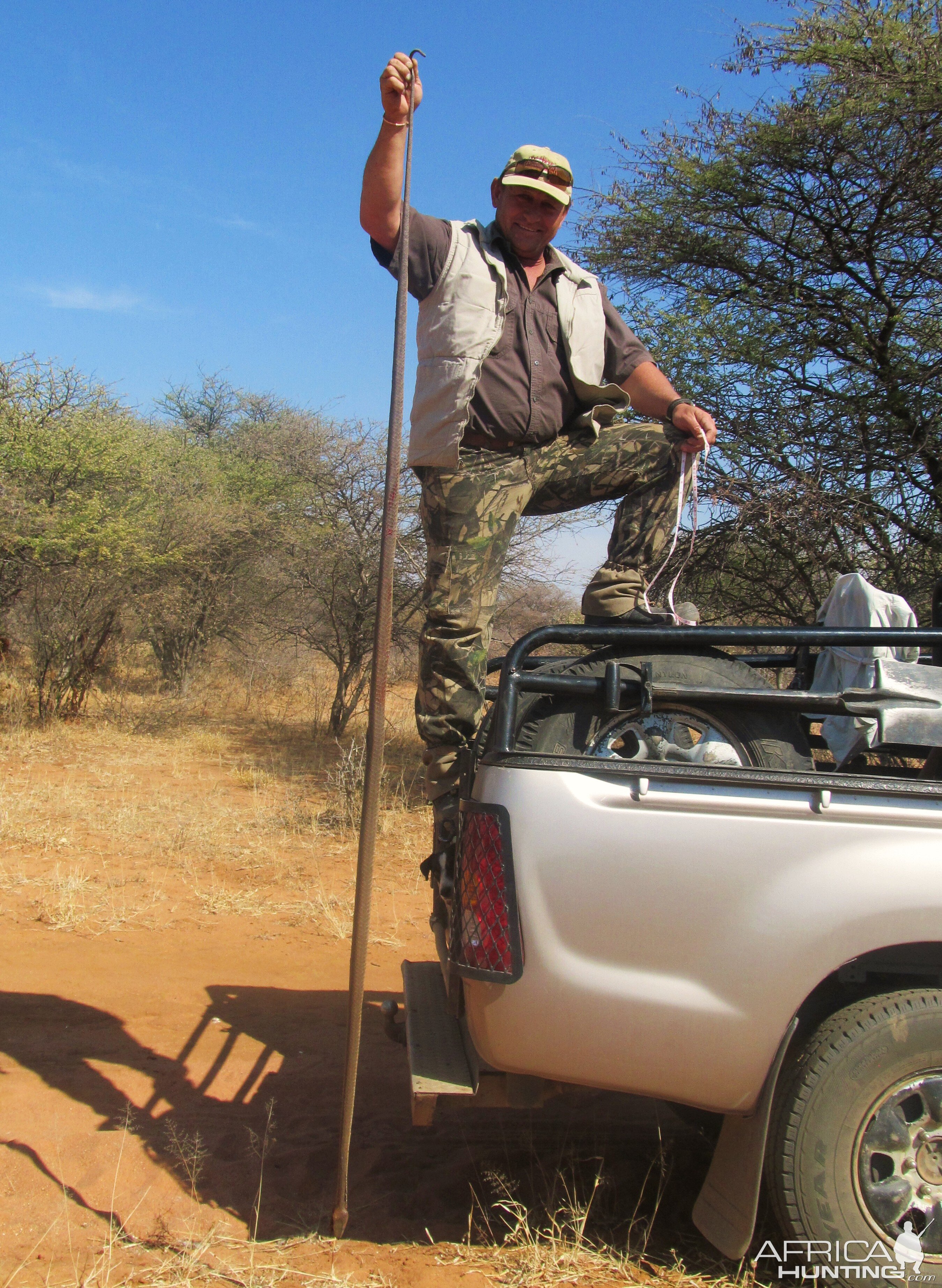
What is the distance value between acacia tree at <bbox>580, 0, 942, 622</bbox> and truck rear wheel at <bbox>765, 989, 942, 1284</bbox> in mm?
5069

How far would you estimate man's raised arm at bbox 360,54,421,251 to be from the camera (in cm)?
240

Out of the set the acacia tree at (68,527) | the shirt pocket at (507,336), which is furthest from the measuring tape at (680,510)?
the acacia tree at (68,527)

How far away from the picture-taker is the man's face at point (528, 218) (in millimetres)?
3127

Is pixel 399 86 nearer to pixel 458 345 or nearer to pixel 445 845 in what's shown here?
pixel 458 345

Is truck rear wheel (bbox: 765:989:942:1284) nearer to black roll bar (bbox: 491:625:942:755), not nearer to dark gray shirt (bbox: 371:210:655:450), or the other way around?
black roll bar (bbox: 491:625:942:755)

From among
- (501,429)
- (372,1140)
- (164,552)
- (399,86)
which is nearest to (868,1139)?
(372,1140)

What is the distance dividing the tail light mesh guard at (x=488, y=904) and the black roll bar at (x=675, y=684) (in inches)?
7.5

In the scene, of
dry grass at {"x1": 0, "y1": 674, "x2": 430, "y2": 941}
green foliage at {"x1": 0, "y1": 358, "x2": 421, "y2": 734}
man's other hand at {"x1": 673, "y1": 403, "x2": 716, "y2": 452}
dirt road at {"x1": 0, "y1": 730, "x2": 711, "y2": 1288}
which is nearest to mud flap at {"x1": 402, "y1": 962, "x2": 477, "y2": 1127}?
dirt road at {"x1": 0, "y1": 730, "x2": 711, "y2": 1288}

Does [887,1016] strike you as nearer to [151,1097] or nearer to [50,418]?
[151,1097]

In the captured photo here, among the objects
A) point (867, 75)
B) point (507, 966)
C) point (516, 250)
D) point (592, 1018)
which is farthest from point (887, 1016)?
point (867, 75)

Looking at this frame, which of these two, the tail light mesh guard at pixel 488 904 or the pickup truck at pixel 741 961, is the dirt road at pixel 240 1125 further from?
the tail light mesh guard at pixel 488 904

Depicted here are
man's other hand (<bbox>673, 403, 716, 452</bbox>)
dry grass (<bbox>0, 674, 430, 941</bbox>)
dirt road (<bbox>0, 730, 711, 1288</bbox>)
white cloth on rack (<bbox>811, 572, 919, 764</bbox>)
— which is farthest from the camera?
dry grass (<bbox>0, 674, 430, 941</bbox>)

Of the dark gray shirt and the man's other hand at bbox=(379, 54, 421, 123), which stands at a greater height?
the man's other hand at bbox=(379, 54, 421, 123)

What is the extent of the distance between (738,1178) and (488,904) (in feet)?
2.68
